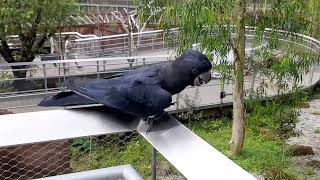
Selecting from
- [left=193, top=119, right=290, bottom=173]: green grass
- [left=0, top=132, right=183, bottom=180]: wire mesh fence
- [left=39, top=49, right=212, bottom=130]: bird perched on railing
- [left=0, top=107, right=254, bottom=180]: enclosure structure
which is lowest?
[left=193, top=119, right=290, bottom=173]: green grass

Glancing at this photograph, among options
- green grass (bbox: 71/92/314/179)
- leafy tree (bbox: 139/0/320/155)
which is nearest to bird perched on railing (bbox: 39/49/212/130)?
leafy tree (bbox: 139/0/320/155)

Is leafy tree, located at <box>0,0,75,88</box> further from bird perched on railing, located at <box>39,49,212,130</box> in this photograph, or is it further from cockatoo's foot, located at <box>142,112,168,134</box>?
cockatoo's foot, located at <box>142,112,168,134</box>

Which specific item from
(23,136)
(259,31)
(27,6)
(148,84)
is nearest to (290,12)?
(259,31)

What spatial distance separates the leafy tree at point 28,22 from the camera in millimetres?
6160

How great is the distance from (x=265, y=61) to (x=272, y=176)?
1.11m

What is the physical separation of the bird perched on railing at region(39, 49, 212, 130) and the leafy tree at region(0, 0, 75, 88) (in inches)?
184

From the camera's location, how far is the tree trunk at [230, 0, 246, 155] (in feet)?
12.8

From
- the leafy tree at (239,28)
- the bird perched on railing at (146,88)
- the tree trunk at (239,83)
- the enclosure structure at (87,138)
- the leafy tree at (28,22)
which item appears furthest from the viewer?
the leafy tree at (28,22)

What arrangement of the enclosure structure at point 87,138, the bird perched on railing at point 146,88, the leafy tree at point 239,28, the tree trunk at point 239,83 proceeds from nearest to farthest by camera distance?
the enclosure structure at point 87,138 → the bird perched on railing at point 146,88 → the leafy tree at point 239,28 → the tree trunk at point 239,83

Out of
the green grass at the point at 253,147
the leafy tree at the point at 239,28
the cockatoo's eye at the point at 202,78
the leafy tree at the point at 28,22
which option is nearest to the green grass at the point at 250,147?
the green grass at the point at 253,147

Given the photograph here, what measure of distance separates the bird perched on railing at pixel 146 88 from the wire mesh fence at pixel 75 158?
1109 millimetres

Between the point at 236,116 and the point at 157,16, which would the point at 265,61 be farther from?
the point at 157,16

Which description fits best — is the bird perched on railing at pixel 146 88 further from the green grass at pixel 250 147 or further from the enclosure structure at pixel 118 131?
the green grass at pixel 250 147

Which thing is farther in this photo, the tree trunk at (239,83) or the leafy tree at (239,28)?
the tree trunk at (239,83)
